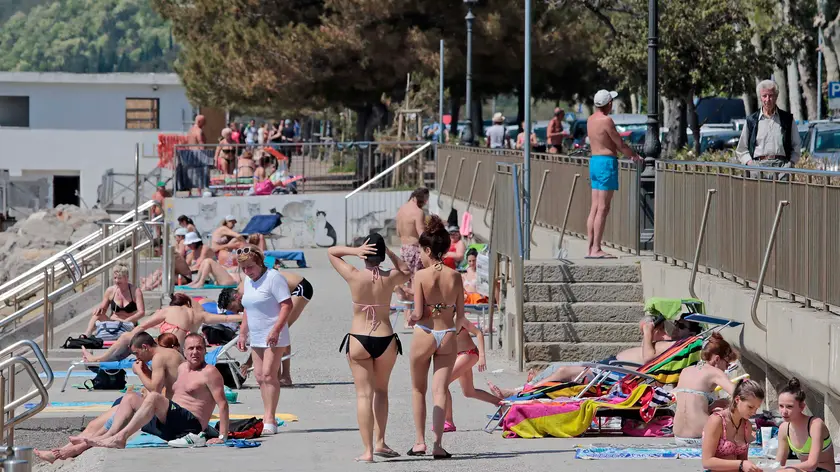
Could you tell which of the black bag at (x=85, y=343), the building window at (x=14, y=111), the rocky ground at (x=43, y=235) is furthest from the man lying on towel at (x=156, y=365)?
the building window at (x=14, y=111)

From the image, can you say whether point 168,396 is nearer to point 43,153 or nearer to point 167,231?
point 167,231

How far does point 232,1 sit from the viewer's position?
122ft

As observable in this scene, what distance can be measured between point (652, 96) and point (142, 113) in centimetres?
3900

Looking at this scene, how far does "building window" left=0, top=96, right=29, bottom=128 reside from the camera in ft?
166

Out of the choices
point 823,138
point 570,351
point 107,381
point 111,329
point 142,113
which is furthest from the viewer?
point 142,113

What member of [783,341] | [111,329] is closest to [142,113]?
[111,329]

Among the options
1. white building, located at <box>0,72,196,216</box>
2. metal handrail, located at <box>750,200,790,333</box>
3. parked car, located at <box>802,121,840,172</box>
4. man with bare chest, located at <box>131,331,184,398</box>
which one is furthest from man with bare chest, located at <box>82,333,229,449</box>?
white building, located at <box>0,72,196,216</box>

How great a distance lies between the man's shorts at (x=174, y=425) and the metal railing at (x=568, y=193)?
5.96m

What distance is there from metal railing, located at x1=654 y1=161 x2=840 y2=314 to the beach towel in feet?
4.75

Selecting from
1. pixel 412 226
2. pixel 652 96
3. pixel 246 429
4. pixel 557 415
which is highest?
pixel 652 96

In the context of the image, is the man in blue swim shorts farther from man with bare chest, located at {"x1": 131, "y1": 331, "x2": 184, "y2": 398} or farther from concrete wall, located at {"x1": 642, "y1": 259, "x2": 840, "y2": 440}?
man with bare chest, located at {"x1": 131, "y1": 331, "x2": 184, "y2": 398}

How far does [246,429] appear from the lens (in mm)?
10305

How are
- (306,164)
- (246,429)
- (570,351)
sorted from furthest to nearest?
(306,164) → (570,351) → (246,429)

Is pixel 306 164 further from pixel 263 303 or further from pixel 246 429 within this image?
pixel 246 429
